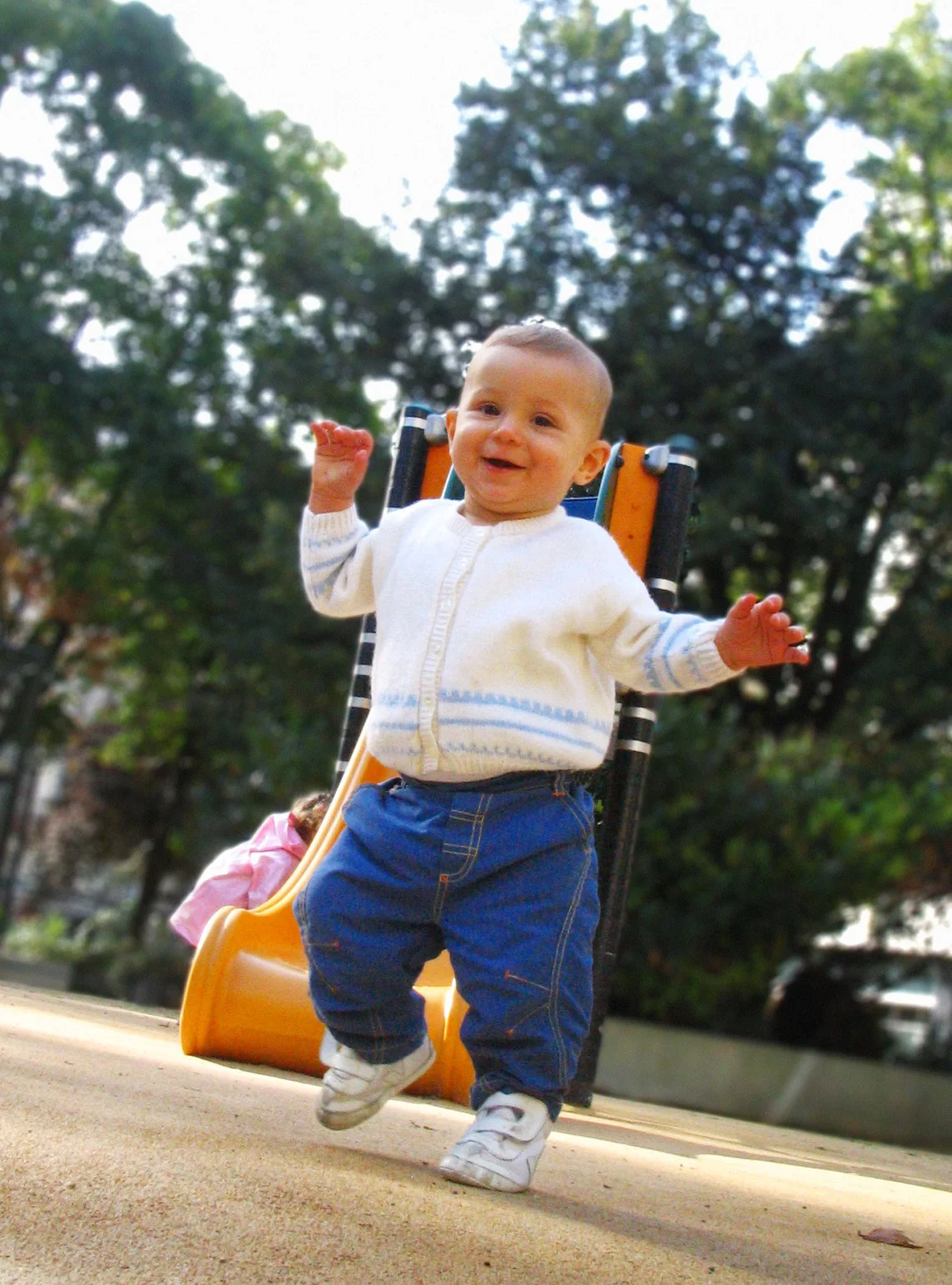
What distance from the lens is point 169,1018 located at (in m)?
6.09

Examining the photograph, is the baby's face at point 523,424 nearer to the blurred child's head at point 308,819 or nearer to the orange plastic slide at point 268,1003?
the orange plastic slide at point 268,1003

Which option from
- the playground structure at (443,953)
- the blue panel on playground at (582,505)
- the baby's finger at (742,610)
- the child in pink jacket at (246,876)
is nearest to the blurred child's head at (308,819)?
the child in pink jacket at (246,876)

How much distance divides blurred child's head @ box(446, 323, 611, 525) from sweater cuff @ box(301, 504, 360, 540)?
0.95ft

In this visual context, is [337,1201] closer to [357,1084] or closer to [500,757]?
[357,1084]

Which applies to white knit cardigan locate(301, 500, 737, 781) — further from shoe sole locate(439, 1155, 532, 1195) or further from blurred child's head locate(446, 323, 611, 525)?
shoe sole locate(439, 1155, 532, 1195)

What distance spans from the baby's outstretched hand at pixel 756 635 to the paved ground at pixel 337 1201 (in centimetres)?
97

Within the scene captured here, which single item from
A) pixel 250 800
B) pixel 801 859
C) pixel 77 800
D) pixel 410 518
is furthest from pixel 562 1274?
pixel 77 800

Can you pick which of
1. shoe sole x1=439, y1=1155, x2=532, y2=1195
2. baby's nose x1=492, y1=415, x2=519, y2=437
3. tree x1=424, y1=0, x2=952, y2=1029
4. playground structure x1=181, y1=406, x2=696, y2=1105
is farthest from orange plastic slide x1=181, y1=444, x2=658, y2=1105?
tree x1=424, y1=0, x2=952, y2=1029

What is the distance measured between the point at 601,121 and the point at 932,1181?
1504cm

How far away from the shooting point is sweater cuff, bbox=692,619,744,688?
2.92m

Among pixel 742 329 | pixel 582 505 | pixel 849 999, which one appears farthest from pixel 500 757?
pixel 742 329

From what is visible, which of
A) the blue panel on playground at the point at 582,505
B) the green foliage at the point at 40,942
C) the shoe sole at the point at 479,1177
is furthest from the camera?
the green foliage at the point at 40,942

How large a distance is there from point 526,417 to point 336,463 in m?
0.43

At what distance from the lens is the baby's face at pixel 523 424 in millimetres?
3059
